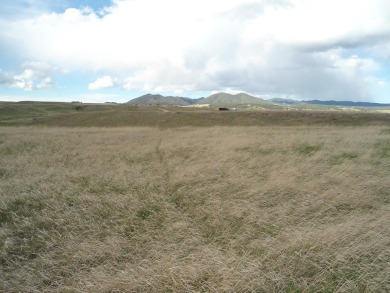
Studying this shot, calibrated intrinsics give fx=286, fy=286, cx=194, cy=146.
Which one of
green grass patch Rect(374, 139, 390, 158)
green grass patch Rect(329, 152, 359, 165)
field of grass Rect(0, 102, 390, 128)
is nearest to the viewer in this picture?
green grass patch Rect(329, 152, 359, 165)

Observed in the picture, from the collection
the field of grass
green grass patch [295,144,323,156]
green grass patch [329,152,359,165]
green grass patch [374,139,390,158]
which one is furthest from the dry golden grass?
the field of grass

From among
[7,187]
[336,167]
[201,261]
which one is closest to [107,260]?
[201,261]

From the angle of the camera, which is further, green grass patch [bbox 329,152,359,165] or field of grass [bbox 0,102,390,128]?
field of grass [bbox 0,102,390,128]

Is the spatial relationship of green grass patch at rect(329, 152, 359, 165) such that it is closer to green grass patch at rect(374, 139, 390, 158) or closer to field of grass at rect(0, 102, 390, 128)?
green grass patch at rect(374, 139, 390, 158)

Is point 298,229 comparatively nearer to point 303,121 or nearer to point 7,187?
point 7,187

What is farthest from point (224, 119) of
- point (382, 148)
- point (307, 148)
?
point (382, 148)

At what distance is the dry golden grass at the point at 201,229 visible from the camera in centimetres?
516

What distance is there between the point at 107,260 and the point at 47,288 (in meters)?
1.20

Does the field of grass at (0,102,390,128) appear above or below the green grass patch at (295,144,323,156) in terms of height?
above

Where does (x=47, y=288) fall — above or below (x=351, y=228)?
below

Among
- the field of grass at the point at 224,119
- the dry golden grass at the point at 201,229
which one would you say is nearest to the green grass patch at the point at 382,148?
the dry golden grass at the point at 201,229

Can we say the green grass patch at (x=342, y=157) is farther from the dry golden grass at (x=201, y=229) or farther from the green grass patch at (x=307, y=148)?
the green grass patch at (x=307, y=148)

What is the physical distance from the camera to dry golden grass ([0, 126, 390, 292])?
16.9 feet

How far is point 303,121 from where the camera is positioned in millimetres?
53438
